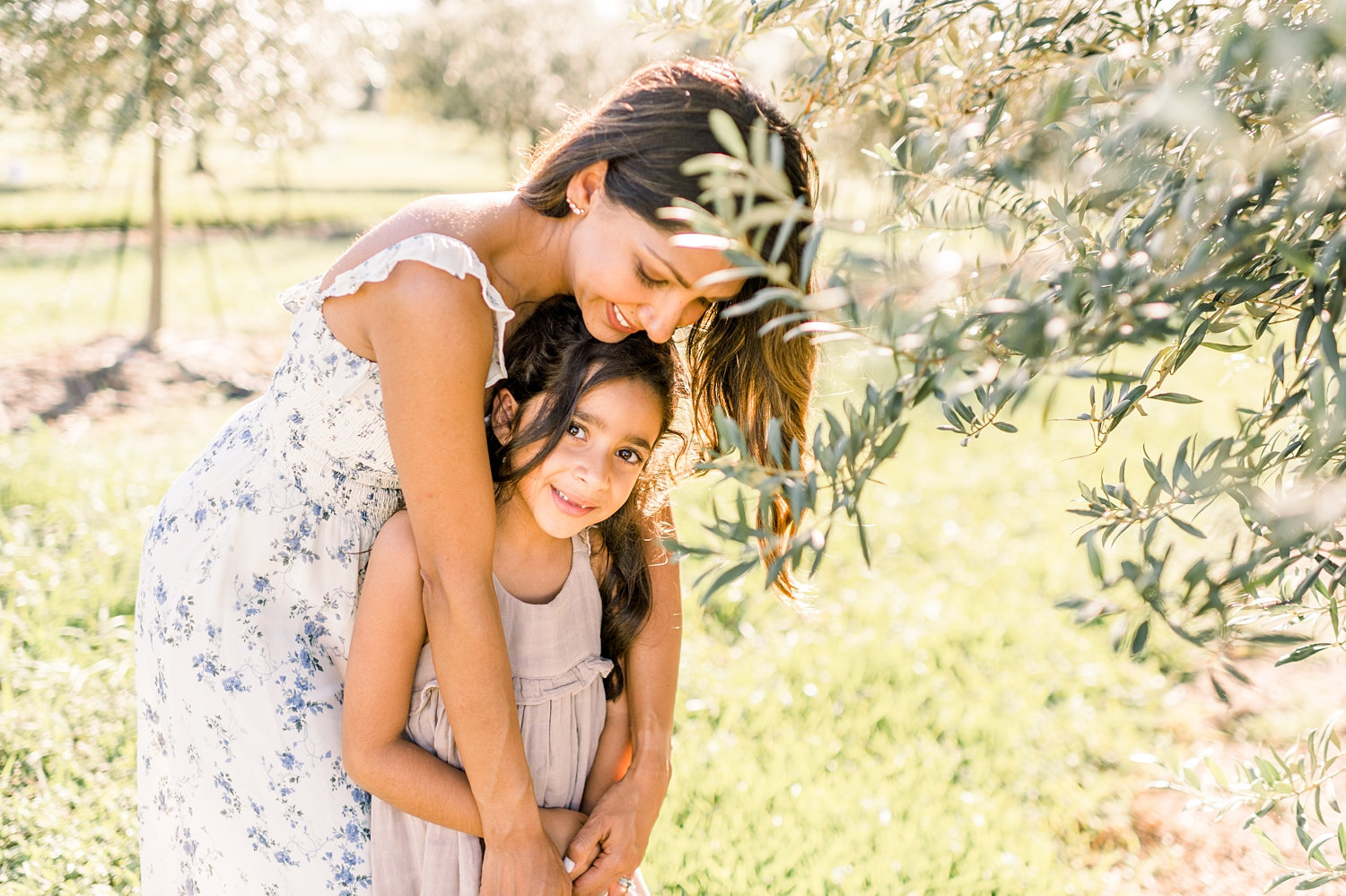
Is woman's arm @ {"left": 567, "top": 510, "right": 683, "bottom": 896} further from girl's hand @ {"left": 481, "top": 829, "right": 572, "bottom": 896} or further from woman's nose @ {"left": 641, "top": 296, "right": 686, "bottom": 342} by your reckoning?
woman's nose @ {"left": 641, "top": 296, "right": 686, "bottom": 342}

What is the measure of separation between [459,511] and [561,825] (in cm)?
69

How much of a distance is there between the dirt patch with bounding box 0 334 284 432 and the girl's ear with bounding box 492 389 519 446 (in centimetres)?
578

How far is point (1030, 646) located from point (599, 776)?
3.15 m

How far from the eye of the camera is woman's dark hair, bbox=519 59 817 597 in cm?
175

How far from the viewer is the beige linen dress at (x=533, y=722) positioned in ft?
6.15

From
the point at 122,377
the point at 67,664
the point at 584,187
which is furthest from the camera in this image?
the point at 122,377

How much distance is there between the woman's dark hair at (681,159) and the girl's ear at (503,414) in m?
0.36

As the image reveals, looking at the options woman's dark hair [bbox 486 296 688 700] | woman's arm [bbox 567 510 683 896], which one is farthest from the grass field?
woman's arm [bbox 567 510 683 896]

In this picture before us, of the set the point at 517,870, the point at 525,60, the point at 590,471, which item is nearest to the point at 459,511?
the point at 590,471

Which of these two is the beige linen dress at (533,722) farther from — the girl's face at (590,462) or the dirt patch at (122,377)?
the dirt patch at (122,377)

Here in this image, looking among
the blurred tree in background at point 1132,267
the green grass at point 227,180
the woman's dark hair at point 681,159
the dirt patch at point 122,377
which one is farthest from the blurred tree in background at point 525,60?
the blurred tree in background at point 1132,267

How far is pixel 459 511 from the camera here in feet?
5.37

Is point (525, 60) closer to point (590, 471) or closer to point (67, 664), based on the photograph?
point (67, 664)

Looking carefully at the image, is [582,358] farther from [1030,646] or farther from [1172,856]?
[1030,646]
